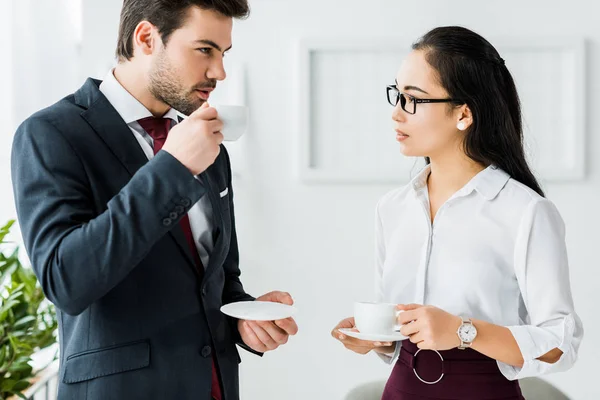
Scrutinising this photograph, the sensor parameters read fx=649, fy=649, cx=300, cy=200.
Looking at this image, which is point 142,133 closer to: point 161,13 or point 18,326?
point 161,13

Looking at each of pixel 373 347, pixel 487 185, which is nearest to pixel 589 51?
pixel 487 185

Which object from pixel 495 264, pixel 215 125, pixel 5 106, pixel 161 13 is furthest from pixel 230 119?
pixel 5 106

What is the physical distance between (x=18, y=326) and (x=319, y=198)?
1.26 m

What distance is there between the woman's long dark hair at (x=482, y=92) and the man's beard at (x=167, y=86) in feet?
1.98

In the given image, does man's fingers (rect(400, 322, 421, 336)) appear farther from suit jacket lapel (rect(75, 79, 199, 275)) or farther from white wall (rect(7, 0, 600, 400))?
white wall (rect(7, 0, 600, 400))

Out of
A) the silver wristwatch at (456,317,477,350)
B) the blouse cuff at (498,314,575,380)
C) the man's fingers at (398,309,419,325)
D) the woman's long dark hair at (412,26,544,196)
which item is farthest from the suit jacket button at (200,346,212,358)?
the woman's long dark hair at (412,26,544,196)

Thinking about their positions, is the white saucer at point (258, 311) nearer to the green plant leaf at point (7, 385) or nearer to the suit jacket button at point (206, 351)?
the suit jacket button at point (206, 351)

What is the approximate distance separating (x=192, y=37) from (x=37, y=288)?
129 centimetres

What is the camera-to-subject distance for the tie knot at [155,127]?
1.37m

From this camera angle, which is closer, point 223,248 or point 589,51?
point 223,248

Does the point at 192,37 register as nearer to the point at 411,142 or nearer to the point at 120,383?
the point at 411,142

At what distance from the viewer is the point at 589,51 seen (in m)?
2.69

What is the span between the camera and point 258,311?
1300 millimetres

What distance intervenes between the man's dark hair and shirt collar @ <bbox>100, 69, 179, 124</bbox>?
11 cm
